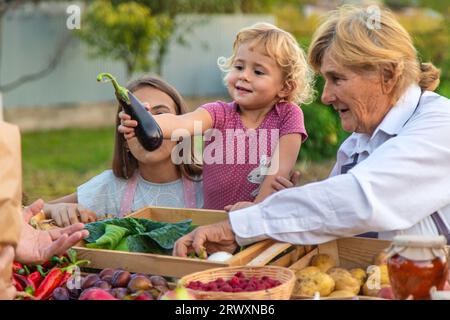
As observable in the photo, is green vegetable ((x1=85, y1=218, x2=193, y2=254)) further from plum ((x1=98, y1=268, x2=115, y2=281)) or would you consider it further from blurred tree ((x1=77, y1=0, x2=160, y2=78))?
blurred tree ((x1=77, y1=0, x2=160, y2=78))

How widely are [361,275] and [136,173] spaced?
5.95ft

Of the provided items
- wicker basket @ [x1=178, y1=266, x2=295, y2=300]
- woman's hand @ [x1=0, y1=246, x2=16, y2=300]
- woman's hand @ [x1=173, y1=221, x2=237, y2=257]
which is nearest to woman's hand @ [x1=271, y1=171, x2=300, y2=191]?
woman's hand @ [x1=173, y1=221, x2=237, y2=257]

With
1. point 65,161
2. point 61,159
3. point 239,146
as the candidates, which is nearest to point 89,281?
→ point 239,146

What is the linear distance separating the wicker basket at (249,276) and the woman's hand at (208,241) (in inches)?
12.7

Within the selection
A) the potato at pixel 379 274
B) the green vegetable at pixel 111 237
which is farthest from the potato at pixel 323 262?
the green vegetable at pixel 111 237

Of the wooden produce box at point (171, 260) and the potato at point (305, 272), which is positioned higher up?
the wooden produce box at point (171, 260)

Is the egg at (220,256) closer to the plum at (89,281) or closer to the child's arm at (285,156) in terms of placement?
the plum at (89,281)

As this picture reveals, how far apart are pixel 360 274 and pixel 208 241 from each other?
0.59 metres

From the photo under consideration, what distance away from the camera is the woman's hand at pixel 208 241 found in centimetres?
306

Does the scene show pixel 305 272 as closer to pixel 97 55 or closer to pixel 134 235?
pixel 134 235

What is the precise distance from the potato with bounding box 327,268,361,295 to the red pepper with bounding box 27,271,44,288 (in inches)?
43.1

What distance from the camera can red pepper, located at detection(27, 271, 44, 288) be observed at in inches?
118

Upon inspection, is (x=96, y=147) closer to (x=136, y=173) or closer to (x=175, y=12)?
(x=175, y=12)
